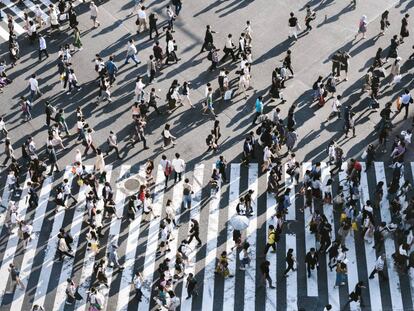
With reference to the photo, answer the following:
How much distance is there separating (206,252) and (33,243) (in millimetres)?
7473

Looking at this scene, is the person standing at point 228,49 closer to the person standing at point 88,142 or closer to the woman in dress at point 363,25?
the woman in dress at point 363,25

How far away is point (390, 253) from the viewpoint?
29.6 metres

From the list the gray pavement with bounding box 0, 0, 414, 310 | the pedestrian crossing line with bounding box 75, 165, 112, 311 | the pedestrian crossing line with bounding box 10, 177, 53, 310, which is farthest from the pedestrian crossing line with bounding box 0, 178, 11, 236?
the pedestrian crossing line with bounding box 75, 165, 112, 311

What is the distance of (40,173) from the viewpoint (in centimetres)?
3362

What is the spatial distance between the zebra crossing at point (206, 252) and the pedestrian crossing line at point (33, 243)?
4 centimetres

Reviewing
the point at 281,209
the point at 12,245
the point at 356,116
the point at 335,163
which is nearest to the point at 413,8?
the point at 356,116

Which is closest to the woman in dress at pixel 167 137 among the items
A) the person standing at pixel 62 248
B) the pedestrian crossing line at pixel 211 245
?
the pedestrian crossing line at pixel 211 245

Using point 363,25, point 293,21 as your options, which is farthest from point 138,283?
point 363,25

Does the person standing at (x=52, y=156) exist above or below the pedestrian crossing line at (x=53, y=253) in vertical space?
above

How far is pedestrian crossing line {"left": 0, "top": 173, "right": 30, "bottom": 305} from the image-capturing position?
98.0ft

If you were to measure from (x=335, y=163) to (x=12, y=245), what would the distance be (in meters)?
14.7

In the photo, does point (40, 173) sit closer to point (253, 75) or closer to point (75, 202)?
point (75, 202)

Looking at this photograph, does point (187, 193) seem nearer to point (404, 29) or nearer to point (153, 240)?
point (153, 240)

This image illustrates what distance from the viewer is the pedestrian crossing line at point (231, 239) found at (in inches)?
1123
